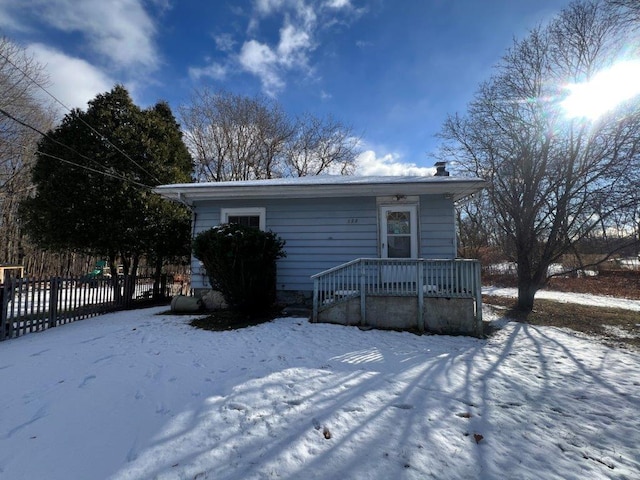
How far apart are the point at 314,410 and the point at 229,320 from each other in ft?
13.9

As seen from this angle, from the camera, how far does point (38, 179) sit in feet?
32.0

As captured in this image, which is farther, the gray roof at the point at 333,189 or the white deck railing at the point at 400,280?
the gray roof at the point at 333,189

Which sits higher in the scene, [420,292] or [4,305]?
[420,292]

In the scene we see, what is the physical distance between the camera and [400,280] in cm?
620

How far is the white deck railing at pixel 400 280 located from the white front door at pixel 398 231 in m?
1.25

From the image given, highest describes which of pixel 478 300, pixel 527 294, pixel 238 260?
pixel 238 260

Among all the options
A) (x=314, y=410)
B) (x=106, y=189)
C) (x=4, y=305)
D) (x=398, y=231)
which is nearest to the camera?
(x=314, y=410)

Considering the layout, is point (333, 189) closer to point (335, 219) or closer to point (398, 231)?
point (335, 219)

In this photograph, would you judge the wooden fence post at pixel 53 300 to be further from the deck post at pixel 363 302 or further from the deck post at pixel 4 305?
the deck post at pixel 363 302

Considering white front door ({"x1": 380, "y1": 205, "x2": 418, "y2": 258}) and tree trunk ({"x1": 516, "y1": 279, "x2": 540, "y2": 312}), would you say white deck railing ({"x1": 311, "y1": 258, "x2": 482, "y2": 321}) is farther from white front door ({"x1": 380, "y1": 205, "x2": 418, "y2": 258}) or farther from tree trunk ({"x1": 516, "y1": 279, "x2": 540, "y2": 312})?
tree trunk ({"x1": 516, "y1": 279, "x2": 540, "y2": 312})

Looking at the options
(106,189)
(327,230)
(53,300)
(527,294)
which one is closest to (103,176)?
(106,189)

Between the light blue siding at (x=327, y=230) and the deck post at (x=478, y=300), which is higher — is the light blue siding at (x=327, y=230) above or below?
above

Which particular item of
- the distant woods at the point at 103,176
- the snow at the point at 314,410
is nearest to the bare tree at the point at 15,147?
the distant woods at the point at 103,176

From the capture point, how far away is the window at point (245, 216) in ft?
27.0
